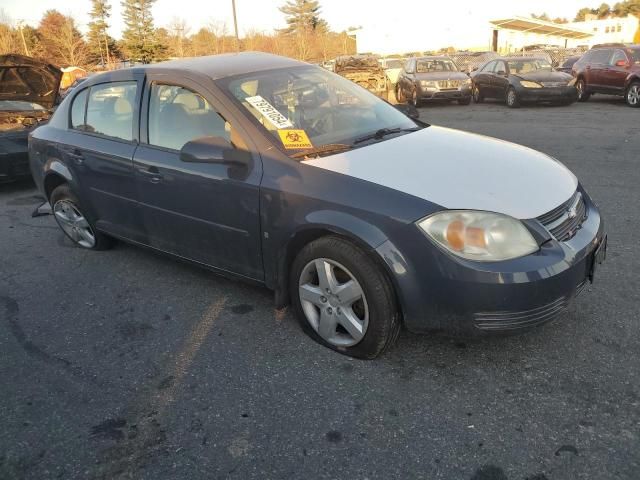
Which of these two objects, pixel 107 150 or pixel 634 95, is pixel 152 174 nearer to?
pixel 107 150

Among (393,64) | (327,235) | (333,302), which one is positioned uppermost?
(393,64)

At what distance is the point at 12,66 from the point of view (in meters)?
7.53

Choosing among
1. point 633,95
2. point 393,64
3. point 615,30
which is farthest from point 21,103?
point 615,30

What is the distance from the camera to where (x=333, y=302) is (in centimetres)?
287

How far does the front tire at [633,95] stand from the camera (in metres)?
12.8

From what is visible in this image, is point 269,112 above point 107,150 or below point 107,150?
above

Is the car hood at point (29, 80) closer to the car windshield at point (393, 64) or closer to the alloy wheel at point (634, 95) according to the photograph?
the alloy wheel at point (634, 95)

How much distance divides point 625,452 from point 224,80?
2.87 meters

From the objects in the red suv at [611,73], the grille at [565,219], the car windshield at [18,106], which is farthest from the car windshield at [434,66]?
the grille at [565,219]

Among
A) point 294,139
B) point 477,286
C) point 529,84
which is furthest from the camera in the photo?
point 529,84

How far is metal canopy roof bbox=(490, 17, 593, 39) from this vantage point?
154 feet

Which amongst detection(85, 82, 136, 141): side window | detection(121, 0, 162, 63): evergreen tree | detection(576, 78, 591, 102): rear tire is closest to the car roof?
detection(85, 82, 136, 141): side window

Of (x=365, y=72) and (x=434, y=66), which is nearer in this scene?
(x=434, y=66)

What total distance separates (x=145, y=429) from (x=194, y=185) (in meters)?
1.48
